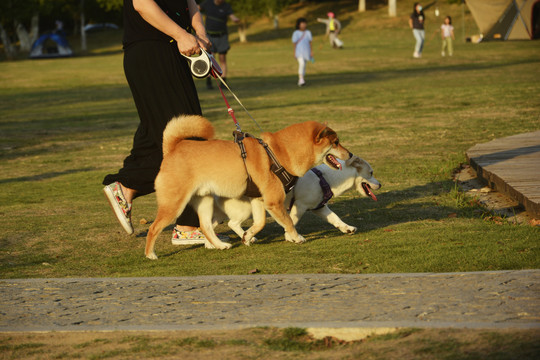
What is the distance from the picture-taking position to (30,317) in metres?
3.95

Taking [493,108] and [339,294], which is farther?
[493,108]

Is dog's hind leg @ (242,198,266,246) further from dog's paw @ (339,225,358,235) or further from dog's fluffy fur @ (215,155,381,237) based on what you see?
dog's paw @ (339,225,358,235)

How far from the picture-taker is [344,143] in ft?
36.3

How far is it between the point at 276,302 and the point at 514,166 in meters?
4.53

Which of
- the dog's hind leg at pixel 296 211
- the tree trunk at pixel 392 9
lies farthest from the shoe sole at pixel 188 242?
the tree trunk at pixel 392 9

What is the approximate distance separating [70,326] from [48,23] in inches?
3134

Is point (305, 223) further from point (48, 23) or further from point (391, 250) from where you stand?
point (48, 23)

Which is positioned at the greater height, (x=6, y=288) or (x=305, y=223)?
(x=6, y=288)

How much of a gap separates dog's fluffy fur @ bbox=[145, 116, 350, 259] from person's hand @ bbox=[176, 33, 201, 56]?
51 centimetres

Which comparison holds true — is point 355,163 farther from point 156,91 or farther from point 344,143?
point 344,143

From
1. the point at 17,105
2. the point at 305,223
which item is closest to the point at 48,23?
the point at 17,105

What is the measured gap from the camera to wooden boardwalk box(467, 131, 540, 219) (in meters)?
6.33

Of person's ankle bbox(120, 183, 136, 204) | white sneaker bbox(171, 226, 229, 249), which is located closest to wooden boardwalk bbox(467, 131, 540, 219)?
white sneaker bbox(171, 226, 229, 249)

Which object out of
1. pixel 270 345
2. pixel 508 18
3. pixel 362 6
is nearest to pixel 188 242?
pixel 270 345
